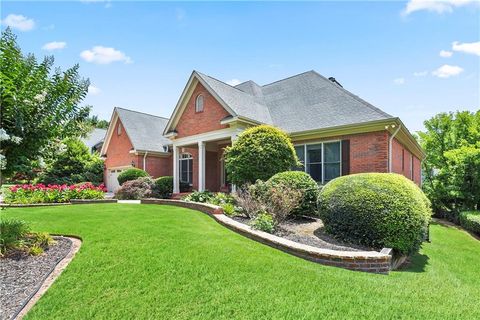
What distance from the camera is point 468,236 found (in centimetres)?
1125

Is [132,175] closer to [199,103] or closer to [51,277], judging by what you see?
[199,103]

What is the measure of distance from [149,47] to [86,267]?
28.9 feet

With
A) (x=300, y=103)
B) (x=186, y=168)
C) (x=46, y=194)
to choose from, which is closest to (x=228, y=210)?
(x=300, y=103)

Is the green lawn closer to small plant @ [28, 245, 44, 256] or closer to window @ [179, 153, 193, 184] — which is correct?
small plant @ [28, 245, 44, 256]

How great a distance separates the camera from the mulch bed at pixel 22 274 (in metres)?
3.66

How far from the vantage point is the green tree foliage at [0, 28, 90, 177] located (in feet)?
17.1

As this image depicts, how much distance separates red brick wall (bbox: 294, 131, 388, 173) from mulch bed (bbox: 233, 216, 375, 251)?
4.17 metres

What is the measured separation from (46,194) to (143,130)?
1043cm

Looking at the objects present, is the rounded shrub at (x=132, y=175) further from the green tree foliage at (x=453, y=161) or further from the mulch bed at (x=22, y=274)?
the green tree foliage at (x=453, y=161)

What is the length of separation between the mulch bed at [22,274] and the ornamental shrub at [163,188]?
12041 millimetres

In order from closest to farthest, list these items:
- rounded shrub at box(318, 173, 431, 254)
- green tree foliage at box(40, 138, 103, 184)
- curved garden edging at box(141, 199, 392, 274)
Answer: curved garden edging at box(141, 199, 392, 274), rounded shrub at box(318, 173, 431, 254), green tree foliage at box(40, 138, 103, 184)

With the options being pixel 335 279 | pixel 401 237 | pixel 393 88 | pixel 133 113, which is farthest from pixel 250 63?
pixel 133 113

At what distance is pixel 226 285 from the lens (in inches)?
161

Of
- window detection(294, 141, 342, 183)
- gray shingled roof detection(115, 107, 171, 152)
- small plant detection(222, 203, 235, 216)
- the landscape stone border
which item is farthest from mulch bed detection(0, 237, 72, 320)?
gray shingled roof detection(115, 107, 171, 152)
